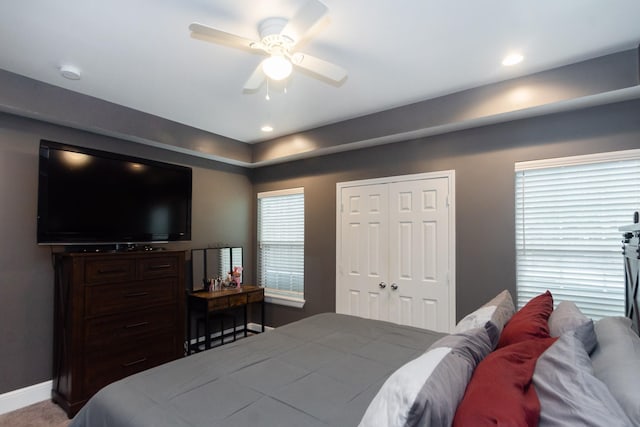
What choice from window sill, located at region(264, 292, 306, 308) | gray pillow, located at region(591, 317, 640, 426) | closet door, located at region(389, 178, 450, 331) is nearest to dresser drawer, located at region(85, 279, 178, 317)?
window sill, located at region(264, 292, 306, 308)

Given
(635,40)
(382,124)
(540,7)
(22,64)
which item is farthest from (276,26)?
(635,40)

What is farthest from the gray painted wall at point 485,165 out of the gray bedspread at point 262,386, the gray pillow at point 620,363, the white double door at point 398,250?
the gray pillow at point 620,363

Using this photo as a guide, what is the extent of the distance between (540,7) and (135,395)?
9.58 feet

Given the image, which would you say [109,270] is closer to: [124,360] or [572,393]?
[124,360]

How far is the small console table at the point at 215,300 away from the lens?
375 centimetres

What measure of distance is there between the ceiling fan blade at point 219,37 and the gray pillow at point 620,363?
214 cm

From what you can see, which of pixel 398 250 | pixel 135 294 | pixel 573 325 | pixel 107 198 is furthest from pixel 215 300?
pixel 573 325

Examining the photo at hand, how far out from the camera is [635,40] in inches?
86.2

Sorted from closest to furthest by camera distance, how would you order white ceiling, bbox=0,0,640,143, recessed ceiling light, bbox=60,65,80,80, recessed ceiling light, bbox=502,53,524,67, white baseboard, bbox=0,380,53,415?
white ceiling, bbox=0,0,640,143 < recessed ceiling light, bbox=502,53,524,67 < recessed ceiling light, bbox=60,65,80,80 < white baseboard, bbox=0,380,53,415

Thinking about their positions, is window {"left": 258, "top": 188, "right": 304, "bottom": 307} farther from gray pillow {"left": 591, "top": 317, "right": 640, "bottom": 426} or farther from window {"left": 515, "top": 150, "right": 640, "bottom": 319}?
gray pillow {"left": 591, "top": 317, "right": 640, "bottom": 426}

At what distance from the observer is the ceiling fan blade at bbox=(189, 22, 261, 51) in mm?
1676

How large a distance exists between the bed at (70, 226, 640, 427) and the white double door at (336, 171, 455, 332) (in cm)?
107

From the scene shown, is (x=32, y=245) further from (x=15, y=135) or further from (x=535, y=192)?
(x=535, y=192)

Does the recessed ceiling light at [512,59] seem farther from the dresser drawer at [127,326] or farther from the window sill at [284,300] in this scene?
the dresser drawer at [127,326]
